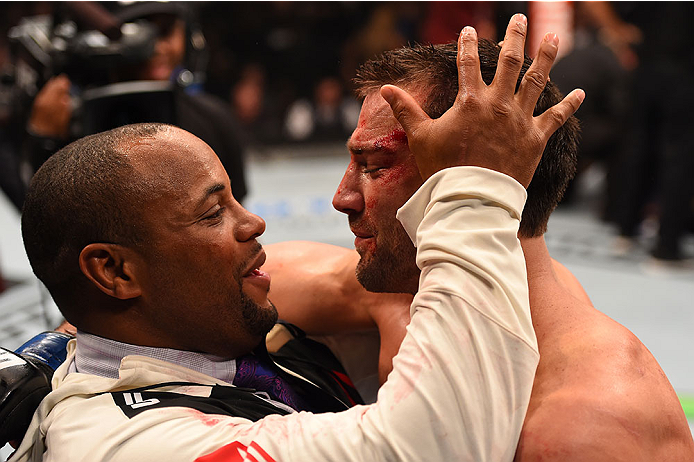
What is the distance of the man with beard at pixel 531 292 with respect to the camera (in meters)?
1.00

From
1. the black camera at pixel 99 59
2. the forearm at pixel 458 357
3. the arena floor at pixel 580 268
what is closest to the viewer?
the forearm at pixel 458 357

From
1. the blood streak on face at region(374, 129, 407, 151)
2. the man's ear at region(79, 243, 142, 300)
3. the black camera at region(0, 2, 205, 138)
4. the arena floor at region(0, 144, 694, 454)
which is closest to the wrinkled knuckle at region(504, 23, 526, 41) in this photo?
the blood streak on face at region(374, 129, 407, 151)

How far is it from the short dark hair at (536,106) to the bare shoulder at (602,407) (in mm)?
230

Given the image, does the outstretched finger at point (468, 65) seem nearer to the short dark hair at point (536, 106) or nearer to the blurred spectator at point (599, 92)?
the short dark hair at point (536, 106)

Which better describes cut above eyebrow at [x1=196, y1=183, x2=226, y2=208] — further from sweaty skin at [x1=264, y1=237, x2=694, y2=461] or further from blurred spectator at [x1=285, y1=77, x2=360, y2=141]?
blurred spectator at [x1=285, y1=77, x2=360, y2=141]

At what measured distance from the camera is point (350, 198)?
1.31 meters

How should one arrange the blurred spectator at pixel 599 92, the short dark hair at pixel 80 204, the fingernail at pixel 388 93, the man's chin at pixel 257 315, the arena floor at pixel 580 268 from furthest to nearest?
the blurred spectator at pixel 599 92 < the arena floor at pixel 580 268 < the man's chin at pixel 257 315 < the short dark hair at pixel 80 204 < the fingernail at pixel 388 93

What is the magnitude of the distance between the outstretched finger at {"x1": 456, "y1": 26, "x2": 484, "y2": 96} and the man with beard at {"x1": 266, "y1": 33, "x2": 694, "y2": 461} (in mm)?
58

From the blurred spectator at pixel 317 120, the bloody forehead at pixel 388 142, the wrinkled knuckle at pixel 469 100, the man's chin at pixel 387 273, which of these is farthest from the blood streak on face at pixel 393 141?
the blurred spectator at pixel 317 120

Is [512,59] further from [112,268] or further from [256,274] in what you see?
[112,268]

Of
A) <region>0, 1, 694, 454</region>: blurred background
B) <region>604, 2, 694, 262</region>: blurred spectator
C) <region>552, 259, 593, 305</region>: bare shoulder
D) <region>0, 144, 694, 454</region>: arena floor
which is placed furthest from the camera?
<region>604, 2, 694, 262</region>: blurred spectator

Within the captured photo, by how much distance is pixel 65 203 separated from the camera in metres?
1.15

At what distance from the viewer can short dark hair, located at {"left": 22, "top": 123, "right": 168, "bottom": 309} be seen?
1.14m

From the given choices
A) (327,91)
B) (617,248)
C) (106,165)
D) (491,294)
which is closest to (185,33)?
(106,165)
